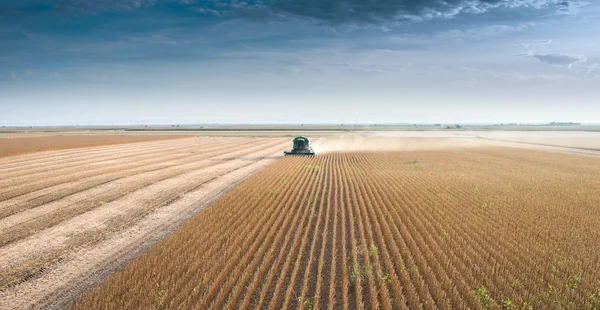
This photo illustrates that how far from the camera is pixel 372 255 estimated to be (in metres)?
10.6

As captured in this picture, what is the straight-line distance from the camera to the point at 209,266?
31.9ft

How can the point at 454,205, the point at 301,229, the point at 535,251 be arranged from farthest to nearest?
the point at 454,205 < the point at 301,229 < the point at 535,251

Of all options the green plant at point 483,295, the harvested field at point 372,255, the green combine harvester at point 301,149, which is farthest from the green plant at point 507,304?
the green combine harvester at point 301,149

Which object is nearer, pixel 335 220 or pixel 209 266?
pixel 209 266

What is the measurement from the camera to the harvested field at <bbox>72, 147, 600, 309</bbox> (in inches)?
319

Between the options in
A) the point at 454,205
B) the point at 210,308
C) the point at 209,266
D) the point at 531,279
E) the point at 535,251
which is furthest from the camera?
the point at 454,205

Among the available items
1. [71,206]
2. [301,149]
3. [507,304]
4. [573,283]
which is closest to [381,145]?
[301,149]

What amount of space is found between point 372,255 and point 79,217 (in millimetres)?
11937

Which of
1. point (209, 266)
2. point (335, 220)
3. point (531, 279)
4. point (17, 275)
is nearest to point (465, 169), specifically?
point (335, 220)

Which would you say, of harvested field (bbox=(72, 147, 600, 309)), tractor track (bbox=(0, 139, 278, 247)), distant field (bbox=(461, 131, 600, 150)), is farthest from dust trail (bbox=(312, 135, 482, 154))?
harvested field (bbox=(72, 147, 600, 309))

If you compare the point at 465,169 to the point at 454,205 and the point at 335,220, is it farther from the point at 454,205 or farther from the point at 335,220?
the point at 335,220

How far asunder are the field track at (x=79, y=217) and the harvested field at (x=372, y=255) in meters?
1.24

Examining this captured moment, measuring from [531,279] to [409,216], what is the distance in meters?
5.98

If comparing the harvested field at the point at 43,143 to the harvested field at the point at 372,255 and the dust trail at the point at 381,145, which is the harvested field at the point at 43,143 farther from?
the harvested field at the point at 372,255
